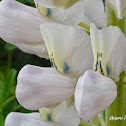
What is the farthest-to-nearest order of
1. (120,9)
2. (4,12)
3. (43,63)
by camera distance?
(43,63) → (4,12) → (120,9)

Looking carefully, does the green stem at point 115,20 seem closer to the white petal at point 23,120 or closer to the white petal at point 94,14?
the white petal at point 94,14

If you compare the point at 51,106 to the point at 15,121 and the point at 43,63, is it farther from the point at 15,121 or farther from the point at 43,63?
the point at 43,63

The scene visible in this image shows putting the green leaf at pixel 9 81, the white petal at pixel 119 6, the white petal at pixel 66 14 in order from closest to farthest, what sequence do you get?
the white petal at pixel 119 6 < the white petal at pixel 66 14 < the green leaf at pixel 9 81

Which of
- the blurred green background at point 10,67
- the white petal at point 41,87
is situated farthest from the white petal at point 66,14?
the blurred green background at point 10,67

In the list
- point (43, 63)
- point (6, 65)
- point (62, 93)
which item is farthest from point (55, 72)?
point (6, 65)

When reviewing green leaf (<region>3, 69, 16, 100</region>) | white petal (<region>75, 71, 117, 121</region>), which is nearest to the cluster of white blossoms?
white petal (<region>75, 71, 117, 121</region>)

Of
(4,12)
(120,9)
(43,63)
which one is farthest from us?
(43,63)

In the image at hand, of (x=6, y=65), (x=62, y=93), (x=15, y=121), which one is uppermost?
(x=62, y=93)
